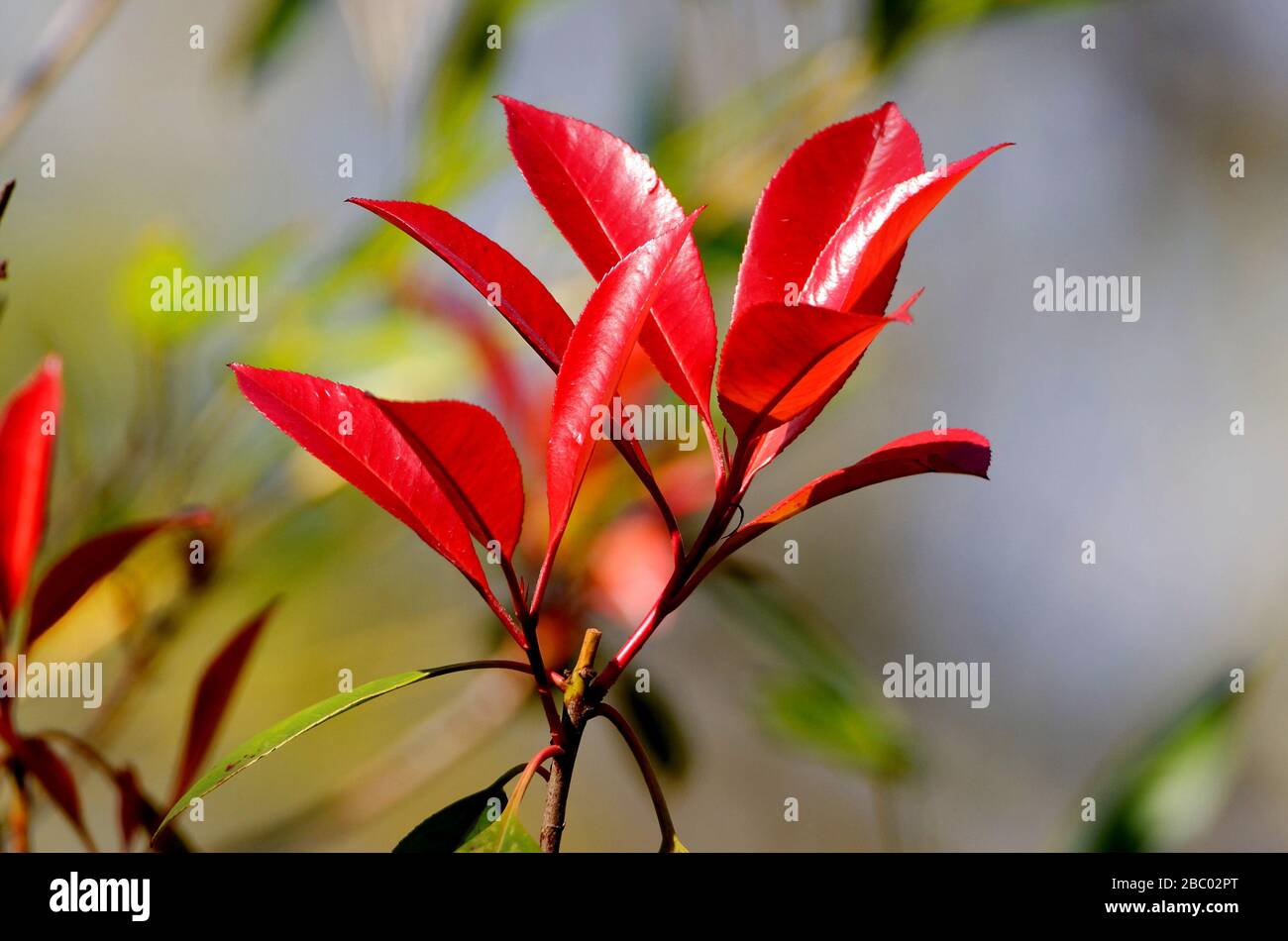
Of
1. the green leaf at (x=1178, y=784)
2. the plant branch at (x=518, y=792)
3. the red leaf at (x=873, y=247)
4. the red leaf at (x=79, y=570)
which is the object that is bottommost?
the green leaf at (x=1178, y=784)

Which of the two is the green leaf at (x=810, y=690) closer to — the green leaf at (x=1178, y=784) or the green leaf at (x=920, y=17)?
the green leaf at (x=1178, y=784)

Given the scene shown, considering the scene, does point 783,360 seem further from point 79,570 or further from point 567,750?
point 79,570

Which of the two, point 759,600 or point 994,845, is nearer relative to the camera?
point 759,600

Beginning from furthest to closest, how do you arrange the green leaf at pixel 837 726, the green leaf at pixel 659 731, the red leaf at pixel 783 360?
the green leaf at pixel 659 731 → the green leaf at pixel 837 726 → the red leaf at pixel 783 360

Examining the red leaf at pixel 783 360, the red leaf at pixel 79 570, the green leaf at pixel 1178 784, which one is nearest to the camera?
the red leaf at pixel 783 360

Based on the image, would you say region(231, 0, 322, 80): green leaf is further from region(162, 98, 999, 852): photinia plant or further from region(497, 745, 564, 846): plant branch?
region(497, 745, 564, 846): plant branch

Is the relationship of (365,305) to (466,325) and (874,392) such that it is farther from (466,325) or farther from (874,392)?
(874,392)

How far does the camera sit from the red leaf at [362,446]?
403 millimetres

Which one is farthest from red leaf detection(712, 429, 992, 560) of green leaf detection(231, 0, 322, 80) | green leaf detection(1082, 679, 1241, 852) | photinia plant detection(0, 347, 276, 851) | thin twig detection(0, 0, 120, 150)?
green leaf detection(231, 0, 322, 80)

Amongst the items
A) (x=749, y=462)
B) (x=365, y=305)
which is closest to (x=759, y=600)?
(x=365, y=305)

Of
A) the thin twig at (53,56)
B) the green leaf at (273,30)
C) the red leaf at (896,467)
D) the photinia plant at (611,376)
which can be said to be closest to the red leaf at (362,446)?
the photinia plant at (611,376)

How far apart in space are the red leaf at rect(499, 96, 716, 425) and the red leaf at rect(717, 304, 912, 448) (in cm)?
4

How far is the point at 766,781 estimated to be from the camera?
9.86ft
